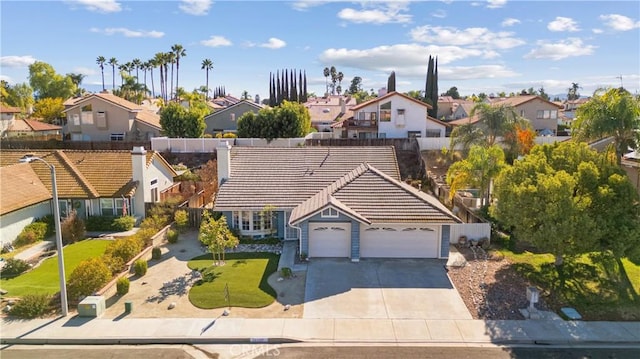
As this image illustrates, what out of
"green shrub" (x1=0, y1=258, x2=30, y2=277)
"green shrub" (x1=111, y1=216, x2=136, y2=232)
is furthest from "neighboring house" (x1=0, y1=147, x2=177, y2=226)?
"green shrub" (x1=0, y1=258, x2=30, y2=277)

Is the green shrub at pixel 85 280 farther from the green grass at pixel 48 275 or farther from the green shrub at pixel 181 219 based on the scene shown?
the green shrub at pixel 181 219

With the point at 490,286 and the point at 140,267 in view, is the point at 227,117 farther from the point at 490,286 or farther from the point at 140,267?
the point at 490,286

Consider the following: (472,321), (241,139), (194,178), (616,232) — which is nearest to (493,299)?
(472,321)

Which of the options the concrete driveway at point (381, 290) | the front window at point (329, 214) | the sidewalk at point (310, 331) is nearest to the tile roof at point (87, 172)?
the sidewalk at point (310, 331)

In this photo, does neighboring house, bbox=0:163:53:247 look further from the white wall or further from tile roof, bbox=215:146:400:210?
tile roof, bbox=215:146:400:210

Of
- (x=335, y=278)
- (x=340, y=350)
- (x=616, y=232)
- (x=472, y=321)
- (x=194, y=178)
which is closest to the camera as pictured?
(x=340, y=350)

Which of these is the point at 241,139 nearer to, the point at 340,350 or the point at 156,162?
the point at 156,162
